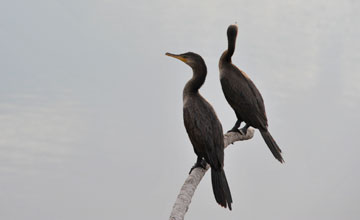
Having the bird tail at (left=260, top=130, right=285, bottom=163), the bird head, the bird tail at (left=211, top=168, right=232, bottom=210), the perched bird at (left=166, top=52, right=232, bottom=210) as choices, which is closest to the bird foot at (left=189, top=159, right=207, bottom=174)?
the perched bird at (left=166, top=52, right=232, bottom=210)

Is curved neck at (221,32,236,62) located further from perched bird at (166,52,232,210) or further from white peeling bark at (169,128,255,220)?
white peeling bark at (169,128,255,220)

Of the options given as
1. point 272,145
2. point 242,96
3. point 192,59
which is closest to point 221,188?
point 192,59

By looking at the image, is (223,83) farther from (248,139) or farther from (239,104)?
(248,139)

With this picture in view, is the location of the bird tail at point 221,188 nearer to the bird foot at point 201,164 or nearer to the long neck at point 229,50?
the bird foot at point 201,164

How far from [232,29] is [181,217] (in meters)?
3.21

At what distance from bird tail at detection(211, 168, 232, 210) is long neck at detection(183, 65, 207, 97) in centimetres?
93

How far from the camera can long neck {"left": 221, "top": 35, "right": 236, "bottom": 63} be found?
20.9 feet

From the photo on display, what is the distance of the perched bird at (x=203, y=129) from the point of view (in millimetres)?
4895

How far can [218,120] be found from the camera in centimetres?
524

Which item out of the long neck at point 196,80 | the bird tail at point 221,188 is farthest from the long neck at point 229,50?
the bird tail at point 221,188

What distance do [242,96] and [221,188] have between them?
5.77 ft

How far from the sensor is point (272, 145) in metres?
6.14

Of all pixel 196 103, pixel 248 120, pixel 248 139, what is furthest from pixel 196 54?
pixel 248 139

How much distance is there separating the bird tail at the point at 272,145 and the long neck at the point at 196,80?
131cm
